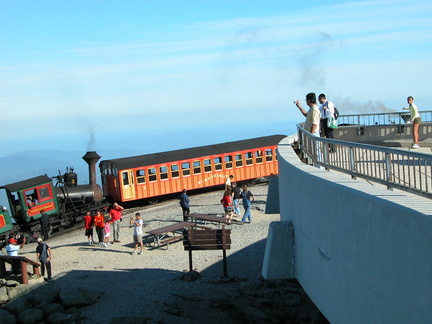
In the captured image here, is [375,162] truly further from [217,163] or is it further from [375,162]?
[217,163]

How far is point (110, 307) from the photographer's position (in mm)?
13828

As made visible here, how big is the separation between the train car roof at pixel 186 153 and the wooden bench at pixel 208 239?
15419 millimetres

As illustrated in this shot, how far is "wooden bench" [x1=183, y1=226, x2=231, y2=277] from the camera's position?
51.9 feet

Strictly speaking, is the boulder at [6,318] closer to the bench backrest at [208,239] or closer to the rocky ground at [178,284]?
the rocky ground at [178,284]

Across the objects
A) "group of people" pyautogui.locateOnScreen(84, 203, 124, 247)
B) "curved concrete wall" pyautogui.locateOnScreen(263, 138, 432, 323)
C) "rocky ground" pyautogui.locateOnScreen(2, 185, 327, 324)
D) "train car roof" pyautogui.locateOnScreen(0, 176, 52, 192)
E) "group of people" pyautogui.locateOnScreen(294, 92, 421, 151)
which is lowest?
"rocky ground" pyautogui.locateOnScreen(2, 185, 327, 324)

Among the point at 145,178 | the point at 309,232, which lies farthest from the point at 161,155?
the point at 309,232

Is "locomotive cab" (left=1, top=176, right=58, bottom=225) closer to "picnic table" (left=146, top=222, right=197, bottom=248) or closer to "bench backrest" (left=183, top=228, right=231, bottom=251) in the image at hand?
"picnic table" (left=146, top=222, right=197, bottom=248)

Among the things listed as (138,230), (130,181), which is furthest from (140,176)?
(138,230)

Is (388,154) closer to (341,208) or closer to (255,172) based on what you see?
(341,208)

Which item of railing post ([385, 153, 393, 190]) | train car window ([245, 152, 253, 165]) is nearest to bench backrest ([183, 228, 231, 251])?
railing post ([385, 153, 393, 190])

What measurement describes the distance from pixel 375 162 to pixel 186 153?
26418 mm

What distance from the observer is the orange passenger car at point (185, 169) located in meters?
31.2

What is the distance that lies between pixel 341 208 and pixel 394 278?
1.46m

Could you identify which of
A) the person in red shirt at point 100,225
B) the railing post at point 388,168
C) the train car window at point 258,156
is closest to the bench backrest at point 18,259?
the person in red shirt at point 100,225
